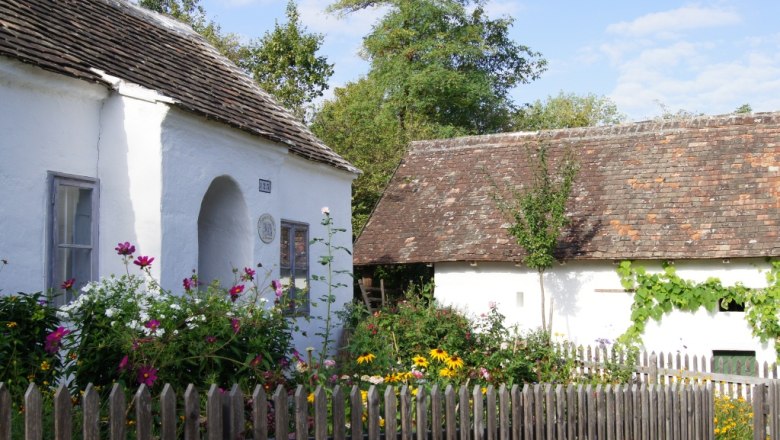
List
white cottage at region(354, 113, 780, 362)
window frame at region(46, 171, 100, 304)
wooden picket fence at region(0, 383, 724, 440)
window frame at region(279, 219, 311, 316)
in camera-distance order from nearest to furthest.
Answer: wooden picket fence at region(0, 383, 724, 440) → window frame at region(46, 171, 100, 304) → window frame at region(279, 219, 311, 316) → white cottage at region(354, 113, 780, 362)

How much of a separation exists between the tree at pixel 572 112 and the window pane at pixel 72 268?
3187 centimetres

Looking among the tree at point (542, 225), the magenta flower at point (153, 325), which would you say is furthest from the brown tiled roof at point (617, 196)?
the magenta flower at point (153, 325)

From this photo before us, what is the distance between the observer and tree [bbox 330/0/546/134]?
30953 mm

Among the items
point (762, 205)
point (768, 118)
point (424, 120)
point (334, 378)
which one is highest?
point (424, 120)

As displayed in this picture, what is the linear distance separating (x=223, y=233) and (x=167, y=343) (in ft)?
19.0

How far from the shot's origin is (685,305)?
604 inches

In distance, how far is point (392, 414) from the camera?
5316 mm

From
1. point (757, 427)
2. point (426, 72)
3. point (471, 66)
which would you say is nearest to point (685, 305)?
point (757, 427)

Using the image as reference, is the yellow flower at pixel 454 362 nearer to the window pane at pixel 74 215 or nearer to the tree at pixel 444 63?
the window pane at pixel 74 215

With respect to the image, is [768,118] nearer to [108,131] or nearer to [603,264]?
[603,264]

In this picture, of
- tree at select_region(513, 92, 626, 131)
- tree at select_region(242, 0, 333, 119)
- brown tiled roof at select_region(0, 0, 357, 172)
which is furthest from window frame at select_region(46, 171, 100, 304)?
tree at select_region(513, 92, 626, 131)

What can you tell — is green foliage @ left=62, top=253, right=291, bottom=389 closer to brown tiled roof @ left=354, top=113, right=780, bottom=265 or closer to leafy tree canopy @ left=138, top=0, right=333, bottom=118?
brown tiled roof @ left=354, top=113, right=780, bottom=265

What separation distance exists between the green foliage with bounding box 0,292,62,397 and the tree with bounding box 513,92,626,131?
113ft

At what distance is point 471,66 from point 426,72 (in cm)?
298
